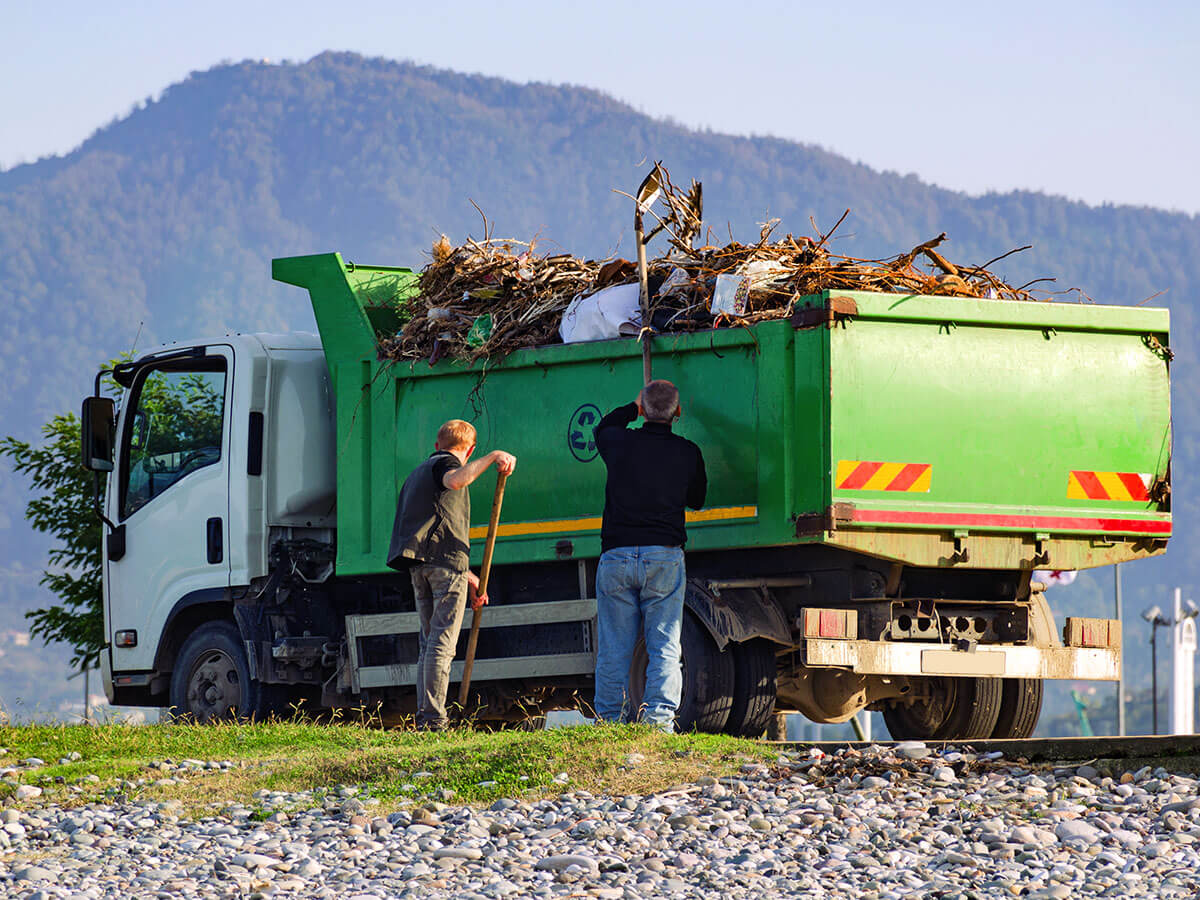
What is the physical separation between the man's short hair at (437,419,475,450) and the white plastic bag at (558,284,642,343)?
2.72 feet

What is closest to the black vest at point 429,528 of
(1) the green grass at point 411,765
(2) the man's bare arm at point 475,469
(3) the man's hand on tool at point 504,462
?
(2) the man's bare arm at point 475,469

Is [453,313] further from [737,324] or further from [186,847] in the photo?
[186,847]

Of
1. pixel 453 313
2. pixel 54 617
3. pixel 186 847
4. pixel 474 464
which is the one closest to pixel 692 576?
pixel 474 464

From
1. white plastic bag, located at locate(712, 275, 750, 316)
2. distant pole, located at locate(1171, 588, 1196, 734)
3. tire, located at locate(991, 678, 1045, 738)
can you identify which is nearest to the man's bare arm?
white plastic bag, located at locate(712, 275, 750, 316)

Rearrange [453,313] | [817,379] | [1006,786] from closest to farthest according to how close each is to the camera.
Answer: [1006,786] < [817,379] < [453,313]

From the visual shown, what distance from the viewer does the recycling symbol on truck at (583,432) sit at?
1023cm

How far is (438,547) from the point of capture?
32.9ft

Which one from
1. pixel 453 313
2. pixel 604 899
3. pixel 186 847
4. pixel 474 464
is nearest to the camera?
pixel 604 899

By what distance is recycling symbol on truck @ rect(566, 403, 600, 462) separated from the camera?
1023 centimetres

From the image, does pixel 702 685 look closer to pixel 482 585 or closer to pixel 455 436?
pixel 482 585

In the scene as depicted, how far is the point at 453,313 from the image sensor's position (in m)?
11.1

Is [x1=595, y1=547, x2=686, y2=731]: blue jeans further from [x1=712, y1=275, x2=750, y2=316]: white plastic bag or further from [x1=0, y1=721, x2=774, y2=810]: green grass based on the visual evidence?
[x1=712, y1=275, x2=750, y2=316]: white plastic bag

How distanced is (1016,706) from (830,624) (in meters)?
2.16

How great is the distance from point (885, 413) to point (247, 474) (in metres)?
4.52
